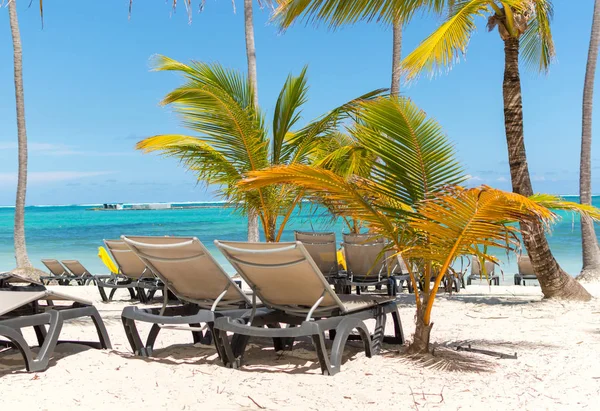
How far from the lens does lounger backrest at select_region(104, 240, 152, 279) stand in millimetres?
8133

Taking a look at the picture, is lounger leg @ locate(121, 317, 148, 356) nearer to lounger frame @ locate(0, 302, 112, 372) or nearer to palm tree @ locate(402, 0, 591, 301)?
lounger frame @ locate(0, 302, 112, 372)

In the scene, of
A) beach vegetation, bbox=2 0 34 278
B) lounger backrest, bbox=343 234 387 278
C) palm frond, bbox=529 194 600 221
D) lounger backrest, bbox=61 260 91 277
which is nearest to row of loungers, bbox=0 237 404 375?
palm frond, bbox=529 194 600 221

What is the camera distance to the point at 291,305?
14.4ft

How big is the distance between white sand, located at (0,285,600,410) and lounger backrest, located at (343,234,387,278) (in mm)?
2953

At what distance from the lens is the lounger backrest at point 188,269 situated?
4.27 m

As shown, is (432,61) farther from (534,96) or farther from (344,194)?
(534,96)

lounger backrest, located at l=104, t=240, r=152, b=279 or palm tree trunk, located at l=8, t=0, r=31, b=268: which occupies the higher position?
palm tree trunk, located at l=8, t=0, r=31, b=268

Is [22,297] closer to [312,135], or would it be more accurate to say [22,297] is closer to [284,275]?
[284,275]

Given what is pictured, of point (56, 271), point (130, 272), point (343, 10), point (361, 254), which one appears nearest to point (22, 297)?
point (130, 272)

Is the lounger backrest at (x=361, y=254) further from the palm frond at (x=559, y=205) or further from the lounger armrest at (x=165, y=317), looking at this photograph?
the lounger armrest at (x=165, y=317)

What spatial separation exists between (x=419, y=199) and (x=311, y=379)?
156 centimetres

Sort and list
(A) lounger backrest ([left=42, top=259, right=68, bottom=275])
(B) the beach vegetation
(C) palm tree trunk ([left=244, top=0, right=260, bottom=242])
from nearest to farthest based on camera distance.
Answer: (A) lounger backrest ([left=42, top=259, right=68, bottom=275]) → (C) palm tree trunk ([left=244, top=0, right=260, bottom=242]) → (B) the beach vegetation

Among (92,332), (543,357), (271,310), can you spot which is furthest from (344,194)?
(92,332)

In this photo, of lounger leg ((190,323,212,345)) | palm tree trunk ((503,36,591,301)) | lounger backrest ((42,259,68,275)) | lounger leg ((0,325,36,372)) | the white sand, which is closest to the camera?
the white sand
